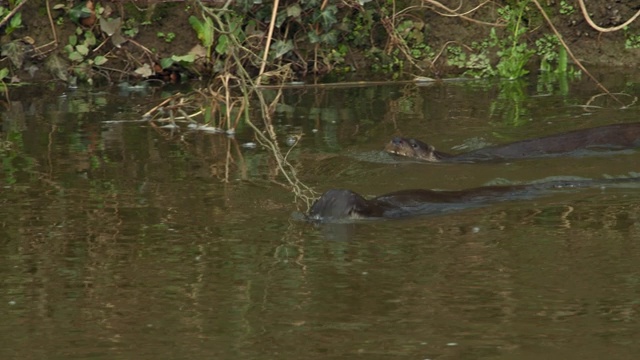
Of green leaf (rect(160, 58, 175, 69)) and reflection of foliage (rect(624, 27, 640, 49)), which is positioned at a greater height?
reflection of foliage (rect(624, 27, 640, 49))

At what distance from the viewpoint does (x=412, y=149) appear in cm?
846

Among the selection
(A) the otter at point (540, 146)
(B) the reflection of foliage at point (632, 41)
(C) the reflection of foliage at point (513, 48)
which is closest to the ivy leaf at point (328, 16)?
(C) the reflection of foliage at point (513, 48)

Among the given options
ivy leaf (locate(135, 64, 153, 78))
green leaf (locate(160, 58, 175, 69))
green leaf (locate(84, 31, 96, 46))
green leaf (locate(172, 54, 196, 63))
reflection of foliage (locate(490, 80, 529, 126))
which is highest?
green leaf (locate(84, 31, 96, 46))

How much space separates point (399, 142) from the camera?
850 centimetres

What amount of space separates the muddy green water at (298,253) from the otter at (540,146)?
0.15 metres

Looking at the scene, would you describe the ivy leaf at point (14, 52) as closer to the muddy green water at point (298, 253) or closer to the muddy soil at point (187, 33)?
the muddy soil at point (187, 33)

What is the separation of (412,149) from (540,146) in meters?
0.85

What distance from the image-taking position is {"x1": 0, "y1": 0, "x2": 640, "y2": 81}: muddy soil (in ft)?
38.8

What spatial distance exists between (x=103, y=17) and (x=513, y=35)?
148 inches

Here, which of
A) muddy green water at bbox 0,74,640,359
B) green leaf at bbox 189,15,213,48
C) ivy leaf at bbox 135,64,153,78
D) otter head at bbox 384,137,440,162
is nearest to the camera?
muddy green water at bbox 0,74,640,359

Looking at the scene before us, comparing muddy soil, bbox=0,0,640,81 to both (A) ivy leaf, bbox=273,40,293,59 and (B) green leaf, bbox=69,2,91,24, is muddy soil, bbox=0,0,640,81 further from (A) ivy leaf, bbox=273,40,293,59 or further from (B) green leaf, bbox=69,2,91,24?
(A) ivy leaf, bbox=273,40,293,59

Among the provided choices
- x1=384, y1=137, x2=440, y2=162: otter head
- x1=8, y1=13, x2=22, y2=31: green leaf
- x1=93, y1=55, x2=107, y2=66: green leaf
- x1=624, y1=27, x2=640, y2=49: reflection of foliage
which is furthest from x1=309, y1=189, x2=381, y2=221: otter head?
x1=624, y1=27, x2=640, y2=49: reflection of foliage

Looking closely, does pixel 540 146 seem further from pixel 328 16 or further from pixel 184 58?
pixel 184 58

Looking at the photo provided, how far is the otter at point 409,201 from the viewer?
663 centimetres
